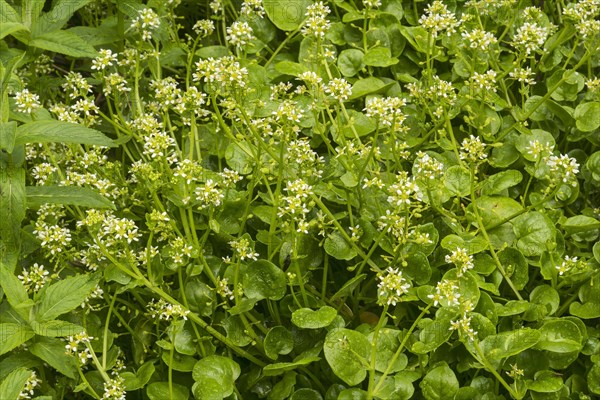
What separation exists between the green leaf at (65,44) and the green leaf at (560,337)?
1.41m

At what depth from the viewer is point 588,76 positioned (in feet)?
9.12

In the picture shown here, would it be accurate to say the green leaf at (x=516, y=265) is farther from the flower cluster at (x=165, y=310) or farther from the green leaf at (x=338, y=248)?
the flower cluster at (x=165, y=310)

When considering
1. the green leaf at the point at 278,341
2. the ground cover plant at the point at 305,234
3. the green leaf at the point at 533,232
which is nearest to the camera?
the ground cover plant at the point at 305,234

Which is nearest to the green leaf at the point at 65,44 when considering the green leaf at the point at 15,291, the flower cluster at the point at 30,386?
the green leaf at the point at 15,291

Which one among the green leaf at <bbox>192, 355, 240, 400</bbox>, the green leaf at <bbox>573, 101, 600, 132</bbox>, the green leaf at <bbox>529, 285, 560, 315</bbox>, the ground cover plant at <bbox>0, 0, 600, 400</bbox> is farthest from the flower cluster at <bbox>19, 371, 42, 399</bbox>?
the green leaf at <bbox>573, 101, 600, 132</bbox>

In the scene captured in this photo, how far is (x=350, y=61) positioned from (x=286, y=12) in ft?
0.94

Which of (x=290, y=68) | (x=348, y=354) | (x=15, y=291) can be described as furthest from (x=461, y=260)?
A: (x=15, y=291)

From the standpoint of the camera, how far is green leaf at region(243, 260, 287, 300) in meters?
2.23

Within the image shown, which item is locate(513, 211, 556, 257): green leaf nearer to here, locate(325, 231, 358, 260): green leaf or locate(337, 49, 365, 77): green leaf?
locate(325, 231, 358, 260): green leaf

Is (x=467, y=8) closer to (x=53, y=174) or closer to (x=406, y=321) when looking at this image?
(x=406, y=321)

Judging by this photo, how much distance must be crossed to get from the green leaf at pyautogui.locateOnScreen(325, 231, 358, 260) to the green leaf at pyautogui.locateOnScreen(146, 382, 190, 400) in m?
0.51

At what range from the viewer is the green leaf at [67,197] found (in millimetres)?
2080

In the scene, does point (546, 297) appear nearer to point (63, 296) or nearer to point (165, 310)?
point (165, 310)

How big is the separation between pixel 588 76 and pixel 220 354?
147 centimetres
